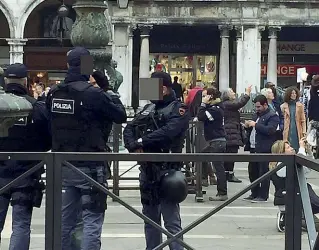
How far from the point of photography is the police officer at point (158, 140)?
695 centimetres

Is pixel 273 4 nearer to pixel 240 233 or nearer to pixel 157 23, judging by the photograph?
pixel 157 23

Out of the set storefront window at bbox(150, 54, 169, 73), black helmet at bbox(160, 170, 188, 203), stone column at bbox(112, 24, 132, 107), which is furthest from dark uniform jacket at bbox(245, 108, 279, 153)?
storefront window at bbox(150, 54, 169, 73)

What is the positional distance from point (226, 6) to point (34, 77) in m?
9.57

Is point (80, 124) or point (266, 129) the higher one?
point (80, 124)

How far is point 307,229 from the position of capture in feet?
18.9

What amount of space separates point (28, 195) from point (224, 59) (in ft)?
102

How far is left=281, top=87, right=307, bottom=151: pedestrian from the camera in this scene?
13.5m

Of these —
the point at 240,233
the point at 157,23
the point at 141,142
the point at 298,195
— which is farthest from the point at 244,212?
the point at 157,23

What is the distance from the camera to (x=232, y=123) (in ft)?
47.1

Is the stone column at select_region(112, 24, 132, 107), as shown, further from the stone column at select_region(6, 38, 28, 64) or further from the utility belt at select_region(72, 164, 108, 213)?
the utility belt at select_region(72, 164, 108, 213)

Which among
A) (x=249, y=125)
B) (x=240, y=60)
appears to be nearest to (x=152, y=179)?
(x=249, y=125)

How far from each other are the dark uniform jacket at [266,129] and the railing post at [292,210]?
6.77 meters

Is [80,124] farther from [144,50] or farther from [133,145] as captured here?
[144,50]

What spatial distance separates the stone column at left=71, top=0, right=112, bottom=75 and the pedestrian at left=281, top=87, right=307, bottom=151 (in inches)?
157
